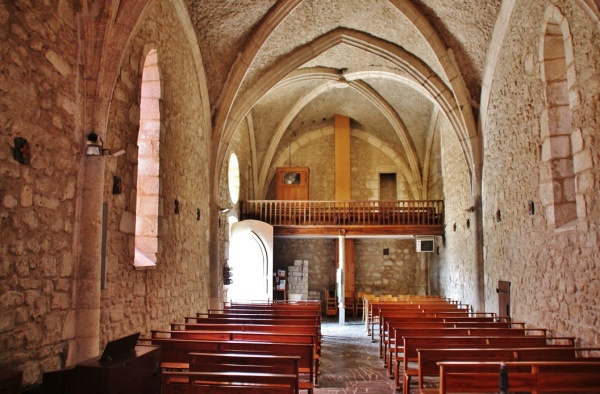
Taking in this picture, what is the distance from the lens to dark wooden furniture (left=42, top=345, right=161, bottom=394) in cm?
327

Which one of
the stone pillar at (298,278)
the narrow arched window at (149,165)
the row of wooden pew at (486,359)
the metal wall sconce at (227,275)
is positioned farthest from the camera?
the stone pillar at (298,278)

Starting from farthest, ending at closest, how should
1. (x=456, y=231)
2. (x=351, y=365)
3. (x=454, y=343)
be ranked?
1. (x=456, y=231)
2. (x=351, y=365)
3. (x=454, y=343)

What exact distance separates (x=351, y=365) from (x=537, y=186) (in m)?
3.87

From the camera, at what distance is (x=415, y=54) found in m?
11.1

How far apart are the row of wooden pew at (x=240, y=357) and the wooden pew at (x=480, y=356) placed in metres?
1.09

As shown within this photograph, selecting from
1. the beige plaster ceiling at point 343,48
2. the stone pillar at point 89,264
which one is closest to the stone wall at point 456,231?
the beige plaster ceiling at point 343,48

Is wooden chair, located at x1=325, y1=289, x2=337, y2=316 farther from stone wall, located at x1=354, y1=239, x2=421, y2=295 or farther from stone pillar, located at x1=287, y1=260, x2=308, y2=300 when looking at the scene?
stone wall, located at x1=354, y1=239, x2=421, y2=295

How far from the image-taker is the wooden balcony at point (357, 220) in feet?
47.7

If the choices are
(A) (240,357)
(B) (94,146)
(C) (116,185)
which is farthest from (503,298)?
(B) (94,146)

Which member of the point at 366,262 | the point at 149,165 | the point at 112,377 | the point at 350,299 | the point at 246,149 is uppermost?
the point at 246,149

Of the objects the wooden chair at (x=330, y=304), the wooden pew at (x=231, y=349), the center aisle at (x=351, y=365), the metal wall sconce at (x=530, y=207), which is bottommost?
the center aisle at (x=351, y=365)

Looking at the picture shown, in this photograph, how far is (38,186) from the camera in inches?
170

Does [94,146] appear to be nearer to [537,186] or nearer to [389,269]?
[537,186]

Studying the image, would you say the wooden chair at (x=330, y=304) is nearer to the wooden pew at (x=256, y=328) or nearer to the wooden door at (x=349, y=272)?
the wooden door at (x=349, y=272)
